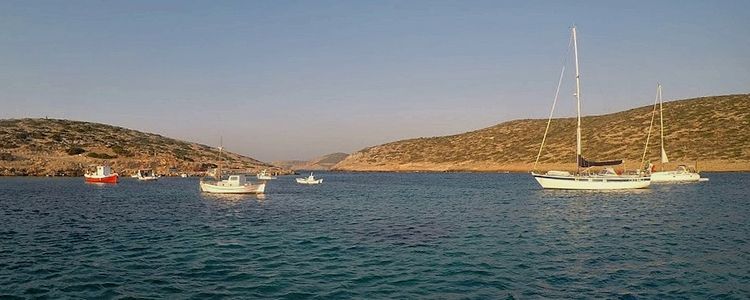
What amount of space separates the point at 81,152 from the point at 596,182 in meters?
138

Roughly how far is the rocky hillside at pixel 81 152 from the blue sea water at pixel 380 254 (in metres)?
102

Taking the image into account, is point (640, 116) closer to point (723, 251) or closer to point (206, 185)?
point (206, 185)

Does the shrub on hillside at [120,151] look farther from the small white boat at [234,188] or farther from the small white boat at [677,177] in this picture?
the small white boat at [677,177]

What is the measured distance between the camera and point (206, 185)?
68938 millimetres

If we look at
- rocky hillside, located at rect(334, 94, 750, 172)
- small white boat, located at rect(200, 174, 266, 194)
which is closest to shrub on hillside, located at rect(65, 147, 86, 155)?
small white boat, located at rect(200, 174, 266, 194)

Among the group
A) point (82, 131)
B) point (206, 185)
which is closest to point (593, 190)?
point (206, 185)

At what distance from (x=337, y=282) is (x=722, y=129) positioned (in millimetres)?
166163

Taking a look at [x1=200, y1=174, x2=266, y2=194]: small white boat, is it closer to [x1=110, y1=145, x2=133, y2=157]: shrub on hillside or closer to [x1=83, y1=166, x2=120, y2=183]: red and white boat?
[x1=83, y1=166, x2=120, y2=183]: red and white boat

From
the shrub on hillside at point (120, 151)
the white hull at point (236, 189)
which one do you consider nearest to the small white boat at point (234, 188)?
the white hull at point (236, 189)

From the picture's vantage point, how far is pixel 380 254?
2350 centimetres

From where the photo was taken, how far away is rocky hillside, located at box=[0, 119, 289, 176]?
128625 millimetres

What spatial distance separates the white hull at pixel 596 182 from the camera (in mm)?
64500

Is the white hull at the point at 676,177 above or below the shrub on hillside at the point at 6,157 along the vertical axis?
below

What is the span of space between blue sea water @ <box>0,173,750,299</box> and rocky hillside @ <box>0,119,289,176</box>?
336 ft
